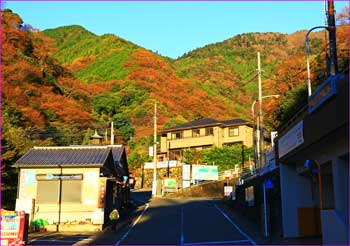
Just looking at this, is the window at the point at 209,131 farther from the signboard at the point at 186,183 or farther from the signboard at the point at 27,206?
the signboard at the point at 27,206

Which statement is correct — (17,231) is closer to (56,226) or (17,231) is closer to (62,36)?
(56,226)

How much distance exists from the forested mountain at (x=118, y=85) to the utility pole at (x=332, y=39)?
2.04 meters

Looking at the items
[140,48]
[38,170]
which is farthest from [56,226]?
[140,48]

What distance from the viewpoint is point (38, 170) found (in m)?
27.2

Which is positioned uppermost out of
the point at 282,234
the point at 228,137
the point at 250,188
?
the point at 228,137

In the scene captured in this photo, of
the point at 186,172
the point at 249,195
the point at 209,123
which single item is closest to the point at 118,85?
the point at 209,123

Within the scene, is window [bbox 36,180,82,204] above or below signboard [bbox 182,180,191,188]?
below

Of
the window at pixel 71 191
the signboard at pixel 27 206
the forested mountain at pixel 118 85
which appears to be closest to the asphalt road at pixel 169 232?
the signboard at pixel 27 206

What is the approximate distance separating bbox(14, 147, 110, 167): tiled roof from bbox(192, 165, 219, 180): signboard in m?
25.7

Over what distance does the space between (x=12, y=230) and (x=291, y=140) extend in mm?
11287

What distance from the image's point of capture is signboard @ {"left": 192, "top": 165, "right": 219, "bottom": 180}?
5384 cm

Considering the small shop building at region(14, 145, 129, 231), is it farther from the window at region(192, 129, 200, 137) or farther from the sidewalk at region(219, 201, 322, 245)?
the window at region(192, 129, 200, 137)

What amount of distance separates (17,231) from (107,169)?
14082 millimetres

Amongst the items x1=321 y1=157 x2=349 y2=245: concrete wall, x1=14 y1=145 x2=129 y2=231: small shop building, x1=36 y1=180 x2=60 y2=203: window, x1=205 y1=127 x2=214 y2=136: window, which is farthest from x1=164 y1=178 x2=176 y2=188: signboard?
x1=321 y1=157 x2=349 y2=245: concrete wall
